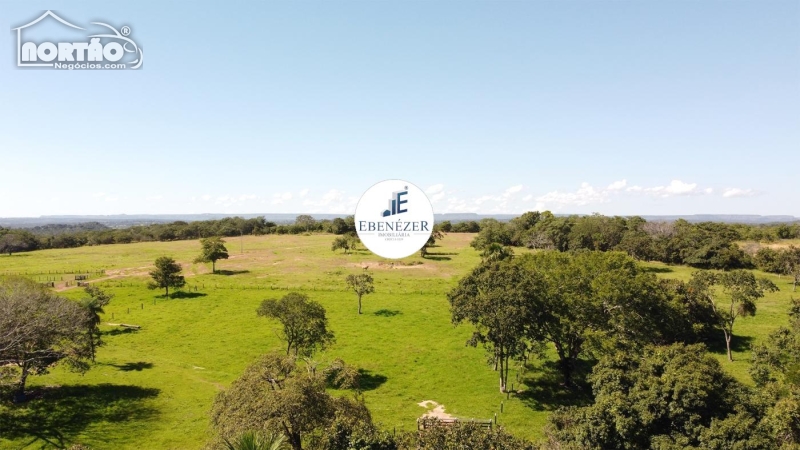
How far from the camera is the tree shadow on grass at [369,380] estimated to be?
31475 mm

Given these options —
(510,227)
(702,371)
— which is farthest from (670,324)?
(510,227)

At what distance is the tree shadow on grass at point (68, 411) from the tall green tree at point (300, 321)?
10.6 meters

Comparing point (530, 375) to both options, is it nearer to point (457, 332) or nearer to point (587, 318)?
point (587, 318)

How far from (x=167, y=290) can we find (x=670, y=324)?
2608 inches

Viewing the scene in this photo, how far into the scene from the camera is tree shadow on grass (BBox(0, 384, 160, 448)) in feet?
77.7

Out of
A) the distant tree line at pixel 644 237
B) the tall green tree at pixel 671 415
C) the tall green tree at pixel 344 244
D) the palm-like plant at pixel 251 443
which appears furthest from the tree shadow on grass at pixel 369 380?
the tall green tree at pixel 344 244

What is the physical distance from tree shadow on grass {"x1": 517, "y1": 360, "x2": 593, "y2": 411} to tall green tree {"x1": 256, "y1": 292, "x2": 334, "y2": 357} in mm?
17620

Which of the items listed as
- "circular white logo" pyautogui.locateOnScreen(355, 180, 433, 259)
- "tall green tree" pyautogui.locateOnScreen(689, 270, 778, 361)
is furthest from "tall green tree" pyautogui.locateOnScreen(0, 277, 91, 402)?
"tall green tree" pyautogui.locateOnScreen(689, 270, 778, 361)

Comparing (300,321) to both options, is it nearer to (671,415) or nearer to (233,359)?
(233,359)

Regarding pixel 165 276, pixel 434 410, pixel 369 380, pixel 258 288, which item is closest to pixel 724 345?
pixel 434 410

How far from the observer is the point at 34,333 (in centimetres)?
2564

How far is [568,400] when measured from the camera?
29469mm

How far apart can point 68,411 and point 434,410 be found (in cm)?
2558

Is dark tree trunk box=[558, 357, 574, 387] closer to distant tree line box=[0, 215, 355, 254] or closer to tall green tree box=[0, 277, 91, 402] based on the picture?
tall green tree box=[0, 277, 91, 402]
